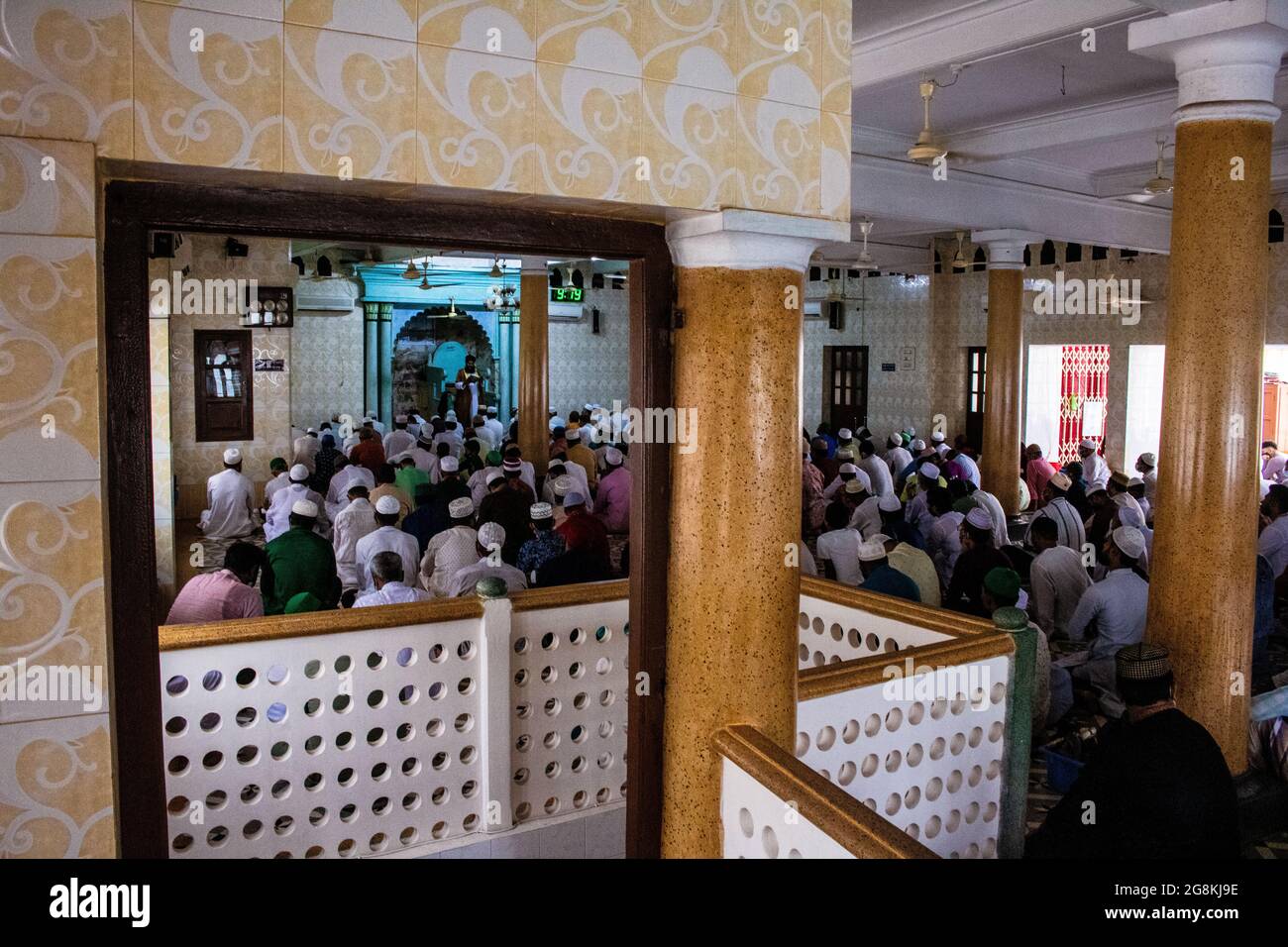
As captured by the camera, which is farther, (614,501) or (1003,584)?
(614,501)

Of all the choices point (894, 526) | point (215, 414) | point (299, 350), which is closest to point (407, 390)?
point (299, 350)

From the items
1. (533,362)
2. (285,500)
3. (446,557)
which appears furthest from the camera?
(533,362)

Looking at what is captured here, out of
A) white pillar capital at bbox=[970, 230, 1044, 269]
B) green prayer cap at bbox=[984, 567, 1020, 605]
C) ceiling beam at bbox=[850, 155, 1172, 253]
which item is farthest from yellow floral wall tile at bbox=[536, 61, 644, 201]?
white pillar capital at bbox=[970, 230, 1044, 269]

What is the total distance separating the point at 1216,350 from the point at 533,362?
26.8 ft

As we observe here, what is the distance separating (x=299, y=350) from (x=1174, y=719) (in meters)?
13.3

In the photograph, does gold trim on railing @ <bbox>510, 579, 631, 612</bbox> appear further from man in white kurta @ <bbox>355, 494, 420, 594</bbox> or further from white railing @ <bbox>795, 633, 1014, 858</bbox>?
man in white kurta @ <bbox>355, 494, 420, 594</bbox>

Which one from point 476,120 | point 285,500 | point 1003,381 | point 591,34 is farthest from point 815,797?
point 1003,381

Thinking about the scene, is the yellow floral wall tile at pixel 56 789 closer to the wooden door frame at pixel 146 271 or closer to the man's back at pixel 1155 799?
the wooden door frame at pixel 146 271

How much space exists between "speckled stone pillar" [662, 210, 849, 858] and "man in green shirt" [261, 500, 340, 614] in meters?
3.48

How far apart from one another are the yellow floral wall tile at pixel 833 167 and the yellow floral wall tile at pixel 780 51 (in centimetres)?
6

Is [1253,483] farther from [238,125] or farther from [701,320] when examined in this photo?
[238,125]

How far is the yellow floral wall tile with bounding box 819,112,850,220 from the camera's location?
7.74 feet

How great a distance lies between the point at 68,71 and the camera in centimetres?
163

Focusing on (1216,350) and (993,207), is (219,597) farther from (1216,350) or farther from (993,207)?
(993,207)
